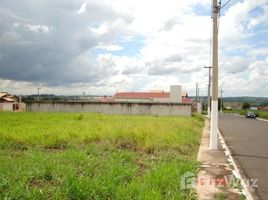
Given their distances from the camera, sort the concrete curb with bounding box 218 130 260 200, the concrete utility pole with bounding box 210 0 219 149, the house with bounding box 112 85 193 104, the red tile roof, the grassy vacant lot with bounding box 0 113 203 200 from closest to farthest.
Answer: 1. the grassy vacant lot with bounding box 0 113 203 200
2. the concrete curb with bounding box 218 130 260 200
3. the concrete utility pole with bounding box 210 0 219 149
4. the house with bounding box 112 85 193 104
5. the red tile roof

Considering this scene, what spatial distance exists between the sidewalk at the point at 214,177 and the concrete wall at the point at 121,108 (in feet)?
102

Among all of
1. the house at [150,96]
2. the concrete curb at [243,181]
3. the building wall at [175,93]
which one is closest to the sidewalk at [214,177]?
the concrete curb at [243,181]

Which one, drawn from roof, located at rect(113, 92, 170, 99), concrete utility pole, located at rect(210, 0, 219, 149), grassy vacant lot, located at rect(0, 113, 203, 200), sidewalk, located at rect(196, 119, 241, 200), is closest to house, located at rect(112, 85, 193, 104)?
roof, located at rect(113, 92, 170, 99)

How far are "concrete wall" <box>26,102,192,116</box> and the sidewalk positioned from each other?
31157 millimetres

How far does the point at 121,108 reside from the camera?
1786 inches

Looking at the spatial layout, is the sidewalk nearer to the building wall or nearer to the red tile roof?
the building wall

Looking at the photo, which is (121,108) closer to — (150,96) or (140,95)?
(150,96)

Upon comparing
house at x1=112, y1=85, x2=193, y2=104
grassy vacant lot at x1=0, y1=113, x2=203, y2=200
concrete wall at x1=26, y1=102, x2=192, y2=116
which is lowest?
grassy vacant lot at x1=0, y1=113, x2=203, y2=200

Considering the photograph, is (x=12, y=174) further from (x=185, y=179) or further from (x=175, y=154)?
(x=175, y=154)

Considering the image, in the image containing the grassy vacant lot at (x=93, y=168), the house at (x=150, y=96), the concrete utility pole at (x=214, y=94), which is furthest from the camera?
the house at (x=150, y=96)

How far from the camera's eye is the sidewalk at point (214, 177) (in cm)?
748

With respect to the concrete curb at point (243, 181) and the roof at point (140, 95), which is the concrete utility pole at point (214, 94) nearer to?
the concrete curb at point (243, 181)

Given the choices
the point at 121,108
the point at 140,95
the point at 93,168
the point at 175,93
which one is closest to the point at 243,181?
the point at 93,168

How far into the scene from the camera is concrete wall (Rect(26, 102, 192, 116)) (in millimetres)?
44969
